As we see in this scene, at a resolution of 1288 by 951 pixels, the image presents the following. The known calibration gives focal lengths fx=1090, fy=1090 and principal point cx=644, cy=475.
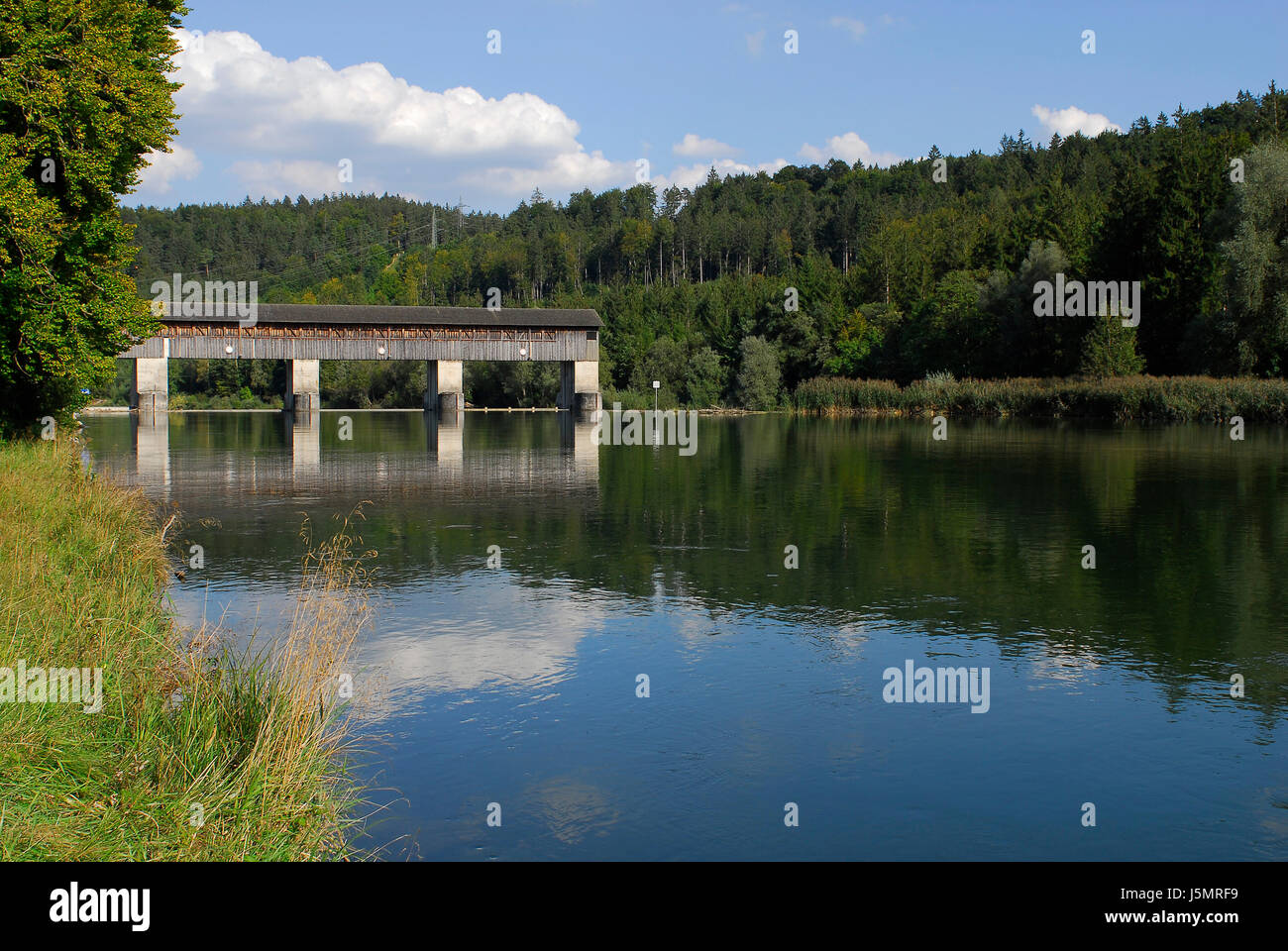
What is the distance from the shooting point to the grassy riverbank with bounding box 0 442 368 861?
5.70 metres

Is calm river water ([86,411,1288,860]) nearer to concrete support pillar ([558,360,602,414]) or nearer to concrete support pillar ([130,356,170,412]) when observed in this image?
concrete support pillar ([130,356,170,412])

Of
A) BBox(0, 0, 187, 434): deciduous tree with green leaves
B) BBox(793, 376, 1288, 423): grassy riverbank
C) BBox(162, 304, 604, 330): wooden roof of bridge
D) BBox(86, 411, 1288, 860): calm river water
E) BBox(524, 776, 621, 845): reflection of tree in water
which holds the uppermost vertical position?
BBox(162, 304, 604, 330): wooden roof of bridge

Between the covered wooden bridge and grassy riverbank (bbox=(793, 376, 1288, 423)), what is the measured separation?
17041 millimetres

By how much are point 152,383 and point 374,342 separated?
1412cm

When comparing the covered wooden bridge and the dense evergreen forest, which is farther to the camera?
the covered wooden bridge

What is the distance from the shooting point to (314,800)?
6.61 meters

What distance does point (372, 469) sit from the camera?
31.0m

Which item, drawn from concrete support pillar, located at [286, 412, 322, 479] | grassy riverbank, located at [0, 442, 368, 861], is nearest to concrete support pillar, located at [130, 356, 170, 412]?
concrete support pillar, located at [286, 412, 322, 479]

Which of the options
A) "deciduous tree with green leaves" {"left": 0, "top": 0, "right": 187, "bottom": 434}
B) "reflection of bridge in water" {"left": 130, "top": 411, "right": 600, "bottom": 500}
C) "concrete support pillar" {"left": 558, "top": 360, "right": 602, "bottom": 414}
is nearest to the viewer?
"deciduous tree with green leaves" {"left": 0, "top": 0, "right": 187, "bottom": 434}

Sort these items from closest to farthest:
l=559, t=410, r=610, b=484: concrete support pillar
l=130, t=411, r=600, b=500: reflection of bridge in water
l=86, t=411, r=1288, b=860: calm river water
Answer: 1. l=86, t=411, r=1288, b=860: calm river water
2. l=130, t=411, r=600, b=500: reflection of bridge in water
3. l=559, t=410, r=610, b=484: concrete support pillar

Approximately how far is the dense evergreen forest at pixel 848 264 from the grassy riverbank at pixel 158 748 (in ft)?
185

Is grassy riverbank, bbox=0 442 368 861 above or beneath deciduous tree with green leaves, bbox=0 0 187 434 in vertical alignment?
beneath

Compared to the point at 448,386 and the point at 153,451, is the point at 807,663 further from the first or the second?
the point at 448,386

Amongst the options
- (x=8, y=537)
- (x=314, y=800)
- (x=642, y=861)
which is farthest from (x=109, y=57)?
(x=642, y=861)
